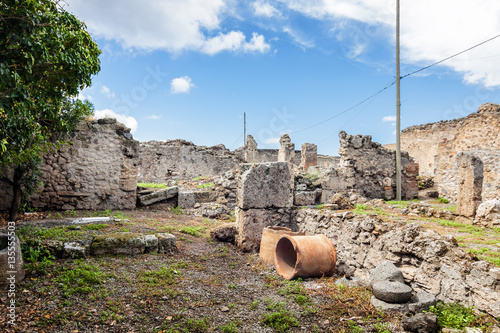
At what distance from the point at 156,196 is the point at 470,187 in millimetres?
9611

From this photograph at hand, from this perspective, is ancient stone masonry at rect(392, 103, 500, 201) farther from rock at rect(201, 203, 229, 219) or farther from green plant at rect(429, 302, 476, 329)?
green plant at rect(429, 302, 476, 329)

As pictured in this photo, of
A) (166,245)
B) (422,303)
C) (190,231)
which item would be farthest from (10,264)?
(422,303)

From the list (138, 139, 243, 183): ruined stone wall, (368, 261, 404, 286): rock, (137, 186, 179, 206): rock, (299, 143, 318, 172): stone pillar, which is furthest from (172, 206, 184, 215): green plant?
(299, 143, 318, 172): stone pillar

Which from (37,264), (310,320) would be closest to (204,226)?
(37,264)

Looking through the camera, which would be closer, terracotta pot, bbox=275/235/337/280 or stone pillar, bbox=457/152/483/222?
terracotta pot, bbox=275/235/337/280

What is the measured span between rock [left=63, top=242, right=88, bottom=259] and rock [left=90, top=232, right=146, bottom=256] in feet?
0.68

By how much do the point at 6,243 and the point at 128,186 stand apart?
20.4 ft

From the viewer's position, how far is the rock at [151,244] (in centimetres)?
570

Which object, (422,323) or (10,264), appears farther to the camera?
(10,264)

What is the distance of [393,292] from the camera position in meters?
3.74

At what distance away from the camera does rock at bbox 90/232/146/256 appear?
17.1ft

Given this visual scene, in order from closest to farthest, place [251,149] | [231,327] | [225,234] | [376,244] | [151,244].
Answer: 1. [231,327]
2. [376,244]
3. [151,244]
4. [225,234]
5. [251,149]

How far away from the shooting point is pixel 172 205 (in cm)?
1145

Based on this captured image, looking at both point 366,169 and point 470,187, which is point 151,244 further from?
point 366,169
